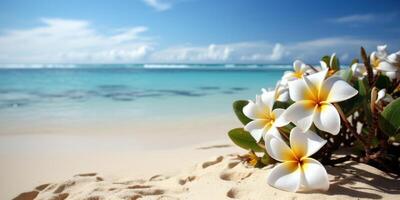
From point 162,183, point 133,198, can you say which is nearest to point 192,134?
point 162,183

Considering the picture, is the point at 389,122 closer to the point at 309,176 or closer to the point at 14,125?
the point at 309,176

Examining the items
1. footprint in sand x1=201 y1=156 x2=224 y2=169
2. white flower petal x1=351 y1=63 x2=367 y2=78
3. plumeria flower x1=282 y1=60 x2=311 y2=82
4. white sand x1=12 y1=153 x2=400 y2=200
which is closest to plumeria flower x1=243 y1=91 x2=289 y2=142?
white sand x1=12 y1=153 x2=400 y2=200

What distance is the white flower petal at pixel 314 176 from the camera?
3.50ft

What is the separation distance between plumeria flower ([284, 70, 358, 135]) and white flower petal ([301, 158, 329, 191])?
0.39ft

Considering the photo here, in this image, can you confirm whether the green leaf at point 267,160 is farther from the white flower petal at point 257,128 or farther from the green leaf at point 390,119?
the green leaf at point 390,119

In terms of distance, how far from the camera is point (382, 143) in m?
1.27

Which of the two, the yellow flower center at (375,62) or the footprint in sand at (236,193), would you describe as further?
the yellow flower center at (375,62)

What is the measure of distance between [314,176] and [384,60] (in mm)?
1026

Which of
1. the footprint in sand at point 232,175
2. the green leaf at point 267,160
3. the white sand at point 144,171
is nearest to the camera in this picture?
the white sand at point 144,171

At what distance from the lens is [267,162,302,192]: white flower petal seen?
1.07 meters

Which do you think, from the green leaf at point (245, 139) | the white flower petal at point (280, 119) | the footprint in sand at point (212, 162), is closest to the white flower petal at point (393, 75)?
the green leaf at point (245, 139)

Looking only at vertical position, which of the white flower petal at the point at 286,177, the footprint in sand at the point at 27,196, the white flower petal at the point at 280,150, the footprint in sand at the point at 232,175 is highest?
the white flower petal at the point at 280,150

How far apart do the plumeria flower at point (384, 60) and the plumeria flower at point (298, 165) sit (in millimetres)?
900

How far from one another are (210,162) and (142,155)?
0.81m
